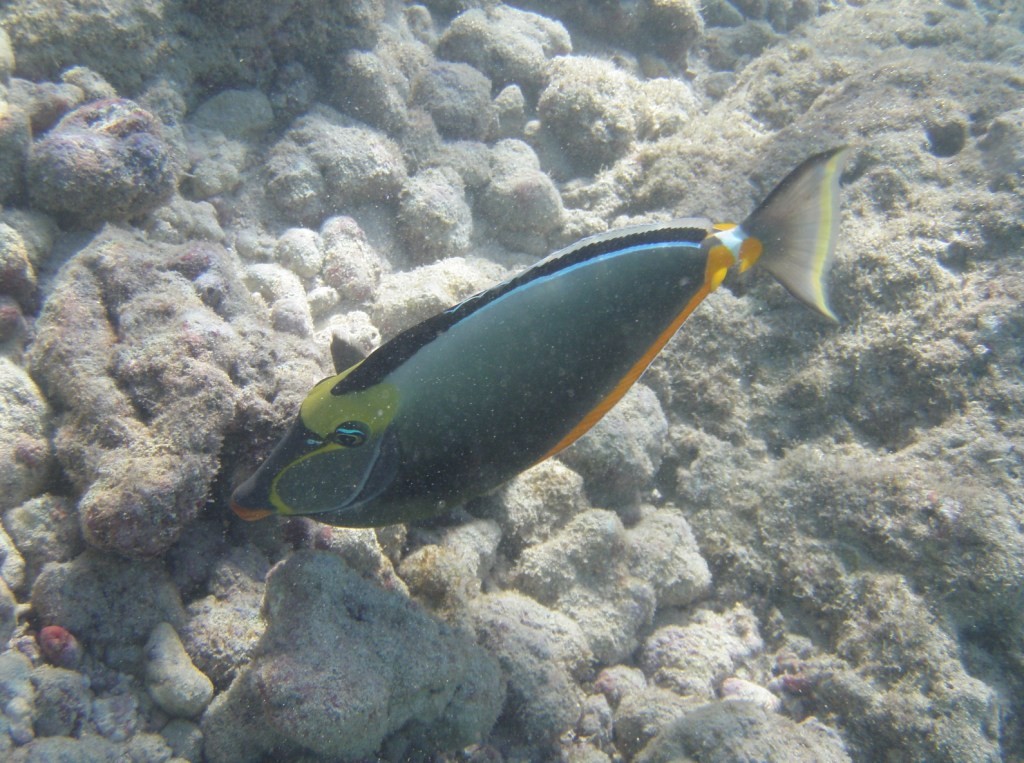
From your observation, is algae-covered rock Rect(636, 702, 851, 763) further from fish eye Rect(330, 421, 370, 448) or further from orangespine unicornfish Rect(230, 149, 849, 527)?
fish eye Rect(330, 421, 370, 448)

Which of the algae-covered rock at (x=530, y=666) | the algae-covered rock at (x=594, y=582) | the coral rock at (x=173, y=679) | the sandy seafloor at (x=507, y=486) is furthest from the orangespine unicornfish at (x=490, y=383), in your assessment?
the algae-covered rock at (x=594, y=582)

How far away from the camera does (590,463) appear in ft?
11.6

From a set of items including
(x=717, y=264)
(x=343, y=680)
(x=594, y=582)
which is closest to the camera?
(x=717, y=264)

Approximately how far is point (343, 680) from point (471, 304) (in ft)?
4.75

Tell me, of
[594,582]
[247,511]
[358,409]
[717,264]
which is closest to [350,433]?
[358,409]

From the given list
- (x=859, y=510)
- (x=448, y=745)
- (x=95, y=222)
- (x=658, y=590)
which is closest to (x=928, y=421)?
(x=859, y=510)

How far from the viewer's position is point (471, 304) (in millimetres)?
1589

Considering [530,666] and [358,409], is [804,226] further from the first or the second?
[530,666]

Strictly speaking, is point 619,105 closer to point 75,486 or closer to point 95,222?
point 95,222

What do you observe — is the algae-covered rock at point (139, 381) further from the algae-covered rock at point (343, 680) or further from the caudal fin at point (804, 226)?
the caudal fin at point (804, 226)

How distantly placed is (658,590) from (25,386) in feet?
11.8

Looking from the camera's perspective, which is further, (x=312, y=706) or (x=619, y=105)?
(x=619, y=105)

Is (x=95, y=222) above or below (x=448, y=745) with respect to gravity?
above

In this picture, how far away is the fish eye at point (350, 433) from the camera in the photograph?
156 cm
